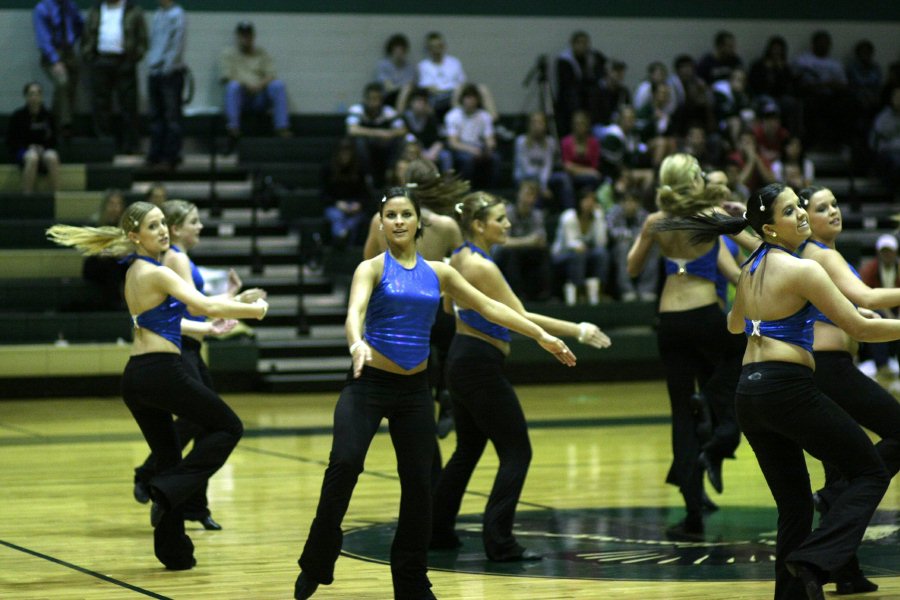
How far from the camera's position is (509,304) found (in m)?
6.25

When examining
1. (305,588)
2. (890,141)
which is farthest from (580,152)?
(305,588)

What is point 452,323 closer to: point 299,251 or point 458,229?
point 458,229

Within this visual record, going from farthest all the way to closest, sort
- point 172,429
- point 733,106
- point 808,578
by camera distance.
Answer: point 733,106 → point 172,429 → point 808,578

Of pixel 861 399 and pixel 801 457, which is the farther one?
pixel 861 399

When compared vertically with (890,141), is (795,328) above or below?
above

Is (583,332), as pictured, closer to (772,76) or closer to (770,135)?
(770,135)

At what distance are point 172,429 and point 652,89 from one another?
11265mm

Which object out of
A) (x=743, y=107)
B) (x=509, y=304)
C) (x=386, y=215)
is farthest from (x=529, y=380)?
(x=386, y=215)

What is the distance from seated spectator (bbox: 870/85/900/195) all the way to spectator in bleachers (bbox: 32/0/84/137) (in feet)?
32.1

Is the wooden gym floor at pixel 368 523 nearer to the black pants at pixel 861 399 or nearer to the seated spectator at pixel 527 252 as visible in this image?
the black pants at pixel 861 399

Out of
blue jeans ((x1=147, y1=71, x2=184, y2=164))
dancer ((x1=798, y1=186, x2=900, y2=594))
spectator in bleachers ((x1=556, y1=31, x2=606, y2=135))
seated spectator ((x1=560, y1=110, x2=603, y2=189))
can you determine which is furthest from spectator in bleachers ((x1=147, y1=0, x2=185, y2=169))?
dancer ((x1=798, y1=186, x2=900, y2=594))

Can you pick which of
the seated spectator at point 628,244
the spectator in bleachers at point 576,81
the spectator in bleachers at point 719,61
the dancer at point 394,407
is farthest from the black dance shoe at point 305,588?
the spectator in bleachers at point 719,61

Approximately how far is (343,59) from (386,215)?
12.2 meters

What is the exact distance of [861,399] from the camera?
18.9ft
